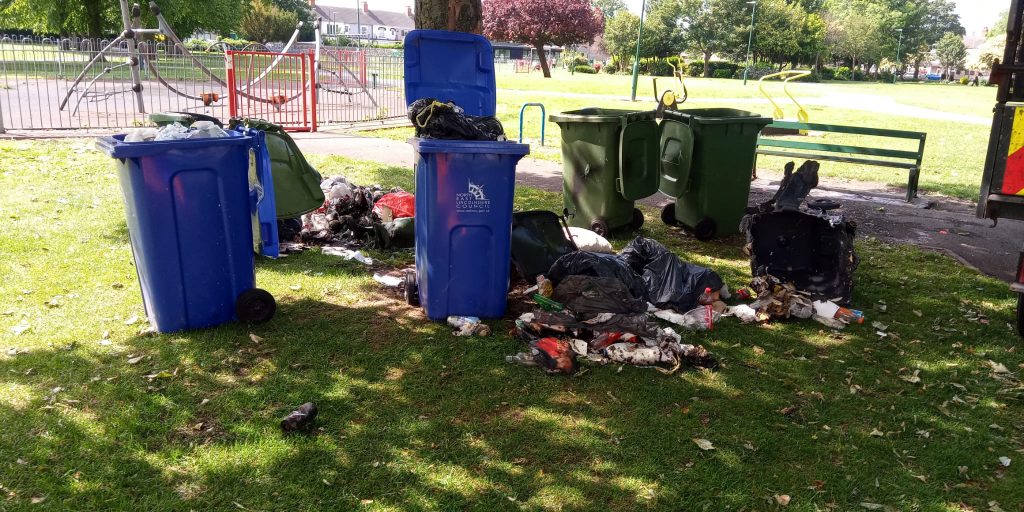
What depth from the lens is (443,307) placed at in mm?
4625

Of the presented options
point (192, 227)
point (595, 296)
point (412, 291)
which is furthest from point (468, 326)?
point (192, 227)

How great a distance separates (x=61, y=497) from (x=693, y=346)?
123 inches

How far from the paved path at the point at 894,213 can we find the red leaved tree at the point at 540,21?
37.5 meters

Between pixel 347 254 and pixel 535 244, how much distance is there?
1654 mm

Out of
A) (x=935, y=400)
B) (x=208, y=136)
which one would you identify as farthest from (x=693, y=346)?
(x=208, y=136)

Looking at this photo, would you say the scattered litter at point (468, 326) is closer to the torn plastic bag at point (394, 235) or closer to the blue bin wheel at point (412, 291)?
the blue bin wheel at point (412, 291)

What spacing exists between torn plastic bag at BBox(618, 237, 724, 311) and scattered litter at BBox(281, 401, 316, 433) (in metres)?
2.51

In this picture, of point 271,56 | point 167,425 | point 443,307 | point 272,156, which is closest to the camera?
point 167,425

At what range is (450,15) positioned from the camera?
21.8 feet

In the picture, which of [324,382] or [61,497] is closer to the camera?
[61,497]

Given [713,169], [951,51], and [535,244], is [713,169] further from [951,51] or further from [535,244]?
[951,51]

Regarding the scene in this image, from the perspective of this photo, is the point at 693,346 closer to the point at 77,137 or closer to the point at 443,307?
the point at 443,307

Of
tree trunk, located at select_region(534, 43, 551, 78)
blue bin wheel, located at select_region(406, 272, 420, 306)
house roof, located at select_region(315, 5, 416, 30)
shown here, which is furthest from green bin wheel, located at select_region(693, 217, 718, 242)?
house roof, located at select_region(315, 5, 416, 30)

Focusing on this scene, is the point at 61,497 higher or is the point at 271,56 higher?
the point at 271,56
